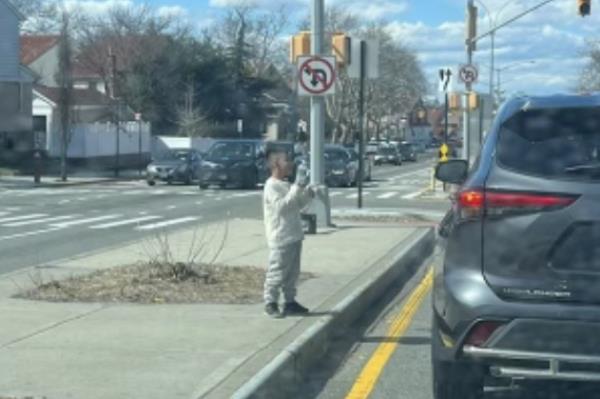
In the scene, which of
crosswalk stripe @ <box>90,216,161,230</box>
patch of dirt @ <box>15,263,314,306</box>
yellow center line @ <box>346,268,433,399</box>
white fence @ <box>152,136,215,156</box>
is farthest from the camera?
white fence @ <box>152,136,215,156</box>

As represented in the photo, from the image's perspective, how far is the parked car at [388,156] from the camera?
254ft

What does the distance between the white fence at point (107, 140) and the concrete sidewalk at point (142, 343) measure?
40.6m

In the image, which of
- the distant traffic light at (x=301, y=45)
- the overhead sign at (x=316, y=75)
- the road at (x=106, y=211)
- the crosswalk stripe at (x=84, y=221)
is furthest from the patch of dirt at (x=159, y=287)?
the crosswalk stripe at (x=84, y=221)

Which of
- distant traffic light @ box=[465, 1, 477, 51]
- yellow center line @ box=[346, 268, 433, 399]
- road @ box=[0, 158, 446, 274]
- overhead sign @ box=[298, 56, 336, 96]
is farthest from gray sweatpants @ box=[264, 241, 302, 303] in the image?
distant traffic light @ box=[465, 1, 477, 51]

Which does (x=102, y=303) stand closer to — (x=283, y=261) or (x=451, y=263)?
(x=283, y=261)

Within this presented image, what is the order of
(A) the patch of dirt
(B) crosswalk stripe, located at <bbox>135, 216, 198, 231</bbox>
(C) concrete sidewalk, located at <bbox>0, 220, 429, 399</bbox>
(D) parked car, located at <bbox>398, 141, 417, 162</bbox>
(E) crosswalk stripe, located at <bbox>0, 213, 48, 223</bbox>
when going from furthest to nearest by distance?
(D) parked car, located at <bbox>398, 141, 417, 162</bbox>
(E) crosswalk stripe, located at <bbox>0, 213, 48, 223</bbox>
(B) crosswalk stripe, located at <bbox>135, 216, 198, 231</bbox>
(A) the patch of dirt
(C) concrete sidewalk, located at <bbox>0, 220, 429, 399</bbox>

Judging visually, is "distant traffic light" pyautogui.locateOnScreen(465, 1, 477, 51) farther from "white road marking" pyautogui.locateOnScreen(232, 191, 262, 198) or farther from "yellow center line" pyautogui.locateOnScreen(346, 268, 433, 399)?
"yellow center line" pyautogui.locateOnScreen(346, 268, 433, 399)

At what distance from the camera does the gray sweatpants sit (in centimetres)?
912

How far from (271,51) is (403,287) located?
292 feet

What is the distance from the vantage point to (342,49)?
2000cm

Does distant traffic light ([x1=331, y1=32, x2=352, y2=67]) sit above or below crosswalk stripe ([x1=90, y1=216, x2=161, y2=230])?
above

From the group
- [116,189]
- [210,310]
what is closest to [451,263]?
[210,310]

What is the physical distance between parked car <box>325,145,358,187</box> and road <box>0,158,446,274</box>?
90cm

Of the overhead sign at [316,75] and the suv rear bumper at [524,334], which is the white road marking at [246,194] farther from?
the suv rear bumper at [524,334]
